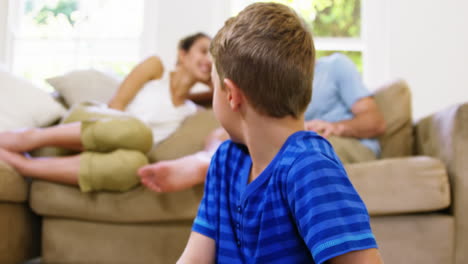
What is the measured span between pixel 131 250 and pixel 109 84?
105 centimetres

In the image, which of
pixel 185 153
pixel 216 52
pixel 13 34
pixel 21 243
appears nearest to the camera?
pixel 216 52

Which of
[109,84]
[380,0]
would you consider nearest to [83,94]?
[109,84]

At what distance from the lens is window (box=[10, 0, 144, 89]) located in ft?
11.9

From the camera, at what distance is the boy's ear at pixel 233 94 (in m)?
0.72

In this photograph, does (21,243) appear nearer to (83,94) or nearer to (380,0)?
(83,94)

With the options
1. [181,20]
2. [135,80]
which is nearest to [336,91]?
[135,80]

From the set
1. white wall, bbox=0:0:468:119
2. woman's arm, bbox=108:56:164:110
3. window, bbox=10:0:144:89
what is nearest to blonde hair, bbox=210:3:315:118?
woman's arm, bbox=108:56:164:110

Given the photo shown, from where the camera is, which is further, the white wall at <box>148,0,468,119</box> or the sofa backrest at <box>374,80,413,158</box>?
the white wall at <box>148,0,468,119</box>

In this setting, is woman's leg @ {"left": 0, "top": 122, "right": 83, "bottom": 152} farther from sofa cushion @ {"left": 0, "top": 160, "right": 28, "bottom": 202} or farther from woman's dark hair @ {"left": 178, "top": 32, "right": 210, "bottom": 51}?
woman's dark hair @ {"left": 178, "top": 32, "right": 210, "bottom": 51}

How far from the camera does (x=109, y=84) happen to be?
242 cm

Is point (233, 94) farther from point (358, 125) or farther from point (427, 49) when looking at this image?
point (427, 49)

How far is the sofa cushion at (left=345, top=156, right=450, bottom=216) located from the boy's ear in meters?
0.93

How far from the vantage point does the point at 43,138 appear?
174cm

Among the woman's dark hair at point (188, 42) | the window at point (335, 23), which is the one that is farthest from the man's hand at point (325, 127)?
the window at point (335, 23)
